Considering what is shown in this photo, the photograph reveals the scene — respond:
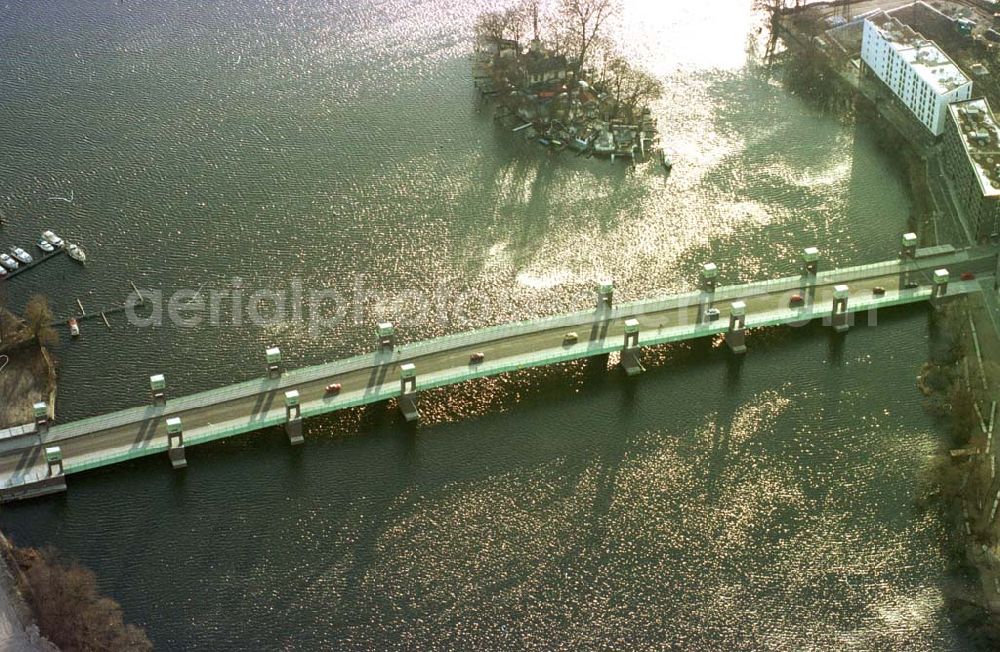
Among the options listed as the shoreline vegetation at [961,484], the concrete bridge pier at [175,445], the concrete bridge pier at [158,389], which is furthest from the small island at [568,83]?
the concrete bridge pier at [175,445]

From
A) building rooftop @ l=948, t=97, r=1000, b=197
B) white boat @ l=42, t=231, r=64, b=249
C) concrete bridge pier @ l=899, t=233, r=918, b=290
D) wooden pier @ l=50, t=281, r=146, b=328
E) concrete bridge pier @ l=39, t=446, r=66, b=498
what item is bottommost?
concrete bridge pier @ l=39, t=446, r=66, b=498

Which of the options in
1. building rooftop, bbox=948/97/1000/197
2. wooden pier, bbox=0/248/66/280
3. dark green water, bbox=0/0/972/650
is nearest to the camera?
dark green water, bbox=0/0/972/650

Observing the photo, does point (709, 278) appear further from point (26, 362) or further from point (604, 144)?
point (26, 362)

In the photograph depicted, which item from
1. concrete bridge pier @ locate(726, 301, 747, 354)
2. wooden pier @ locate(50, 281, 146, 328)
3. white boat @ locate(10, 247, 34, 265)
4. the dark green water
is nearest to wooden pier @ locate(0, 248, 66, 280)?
white boat @ locate(10, 247, 34, 265)

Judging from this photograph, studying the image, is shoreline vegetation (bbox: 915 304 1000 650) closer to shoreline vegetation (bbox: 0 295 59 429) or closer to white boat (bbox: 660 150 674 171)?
white boat (bbox: 660 150 674 171)

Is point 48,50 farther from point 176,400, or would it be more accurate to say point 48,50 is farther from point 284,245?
point 176,400

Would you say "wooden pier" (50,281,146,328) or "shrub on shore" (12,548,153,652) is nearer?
"shrub on shore" (12,548,153,652)
